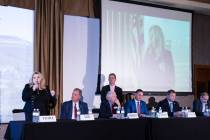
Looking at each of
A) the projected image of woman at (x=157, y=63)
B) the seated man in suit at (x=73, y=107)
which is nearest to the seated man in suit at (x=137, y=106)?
the seated man in suit at (x=73, y=107)

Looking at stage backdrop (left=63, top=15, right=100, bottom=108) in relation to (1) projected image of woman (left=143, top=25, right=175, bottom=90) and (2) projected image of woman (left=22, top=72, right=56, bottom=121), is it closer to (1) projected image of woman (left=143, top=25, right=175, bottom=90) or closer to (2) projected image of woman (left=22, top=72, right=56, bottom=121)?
(1) projected image of woman (left=143, top=25, right=175, bottom=90)

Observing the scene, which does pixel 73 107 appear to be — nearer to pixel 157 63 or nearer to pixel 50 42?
pixel 50 42

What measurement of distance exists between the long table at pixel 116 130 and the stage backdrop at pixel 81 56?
2.75 m

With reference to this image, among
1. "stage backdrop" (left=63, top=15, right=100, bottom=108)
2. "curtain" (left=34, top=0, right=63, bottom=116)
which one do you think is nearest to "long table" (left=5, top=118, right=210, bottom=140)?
"curtain" (left=34, top=0, right=63, bottom=116)

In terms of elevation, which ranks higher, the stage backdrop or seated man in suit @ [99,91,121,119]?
the stage backdrop

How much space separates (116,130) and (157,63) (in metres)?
3.96

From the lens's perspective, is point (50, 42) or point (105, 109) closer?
point (105, 109)

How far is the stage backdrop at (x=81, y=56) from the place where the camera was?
7023 mm

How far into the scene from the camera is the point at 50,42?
6.73m

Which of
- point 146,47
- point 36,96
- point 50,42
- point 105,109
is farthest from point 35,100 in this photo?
point 146,47

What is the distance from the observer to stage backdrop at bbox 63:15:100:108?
702 centimetres

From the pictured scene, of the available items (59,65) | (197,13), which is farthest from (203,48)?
(59,65)

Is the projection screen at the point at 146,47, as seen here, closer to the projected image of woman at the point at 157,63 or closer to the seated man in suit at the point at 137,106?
the projected image of woman at the point at 157,63

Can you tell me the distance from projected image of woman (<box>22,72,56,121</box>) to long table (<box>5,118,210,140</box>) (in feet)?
1.64
